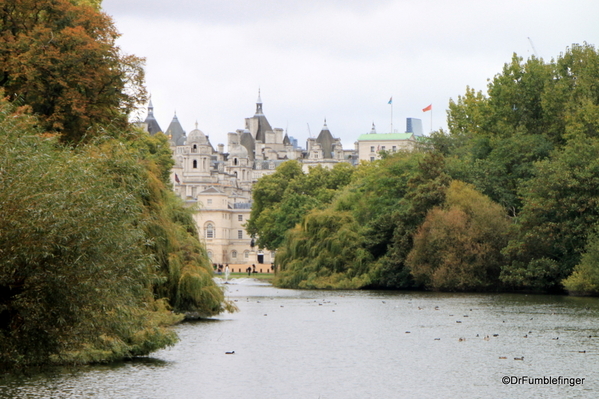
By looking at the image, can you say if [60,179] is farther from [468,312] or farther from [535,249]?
[535,249]

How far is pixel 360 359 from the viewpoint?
77.2 feet

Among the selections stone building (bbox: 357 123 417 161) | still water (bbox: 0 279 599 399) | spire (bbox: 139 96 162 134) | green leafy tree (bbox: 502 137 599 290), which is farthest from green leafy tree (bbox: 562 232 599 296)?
spire (bbox: 139 96 162 134)

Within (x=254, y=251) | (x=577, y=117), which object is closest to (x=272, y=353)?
(x=577, y=117)

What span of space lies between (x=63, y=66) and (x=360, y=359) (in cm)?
1244

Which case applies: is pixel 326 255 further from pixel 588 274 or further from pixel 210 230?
pixel 210 230

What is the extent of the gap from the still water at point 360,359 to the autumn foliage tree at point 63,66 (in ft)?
23.3

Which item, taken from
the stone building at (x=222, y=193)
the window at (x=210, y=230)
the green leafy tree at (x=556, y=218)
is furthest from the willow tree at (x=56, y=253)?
the window at (x=210, y=230)

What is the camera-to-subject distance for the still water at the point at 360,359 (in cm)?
1861

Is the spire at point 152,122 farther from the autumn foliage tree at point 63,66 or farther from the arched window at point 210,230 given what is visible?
the autumn foliage tree at point 63,66

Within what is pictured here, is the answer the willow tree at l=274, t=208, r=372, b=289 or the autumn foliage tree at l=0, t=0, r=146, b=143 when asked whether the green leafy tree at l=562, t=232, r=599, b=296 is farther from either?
the autumn foliage tree at l=0, t=0, r=146, b=143

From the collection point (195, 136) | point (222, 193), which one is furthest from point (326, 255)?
point (195, 136)

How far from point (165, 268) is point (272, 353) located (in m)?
4.91

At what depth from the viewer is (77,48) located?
2848 cm

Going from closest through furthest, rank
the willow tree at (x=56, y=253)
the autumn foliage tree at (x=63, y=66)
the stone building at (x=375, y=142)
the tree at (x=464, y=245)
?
the willow tree at (x=56, y=253), the autumn foliage tree at (x=63, y=66), the tree at (x=464, y=245), the stone building at (x=375, y=142)
